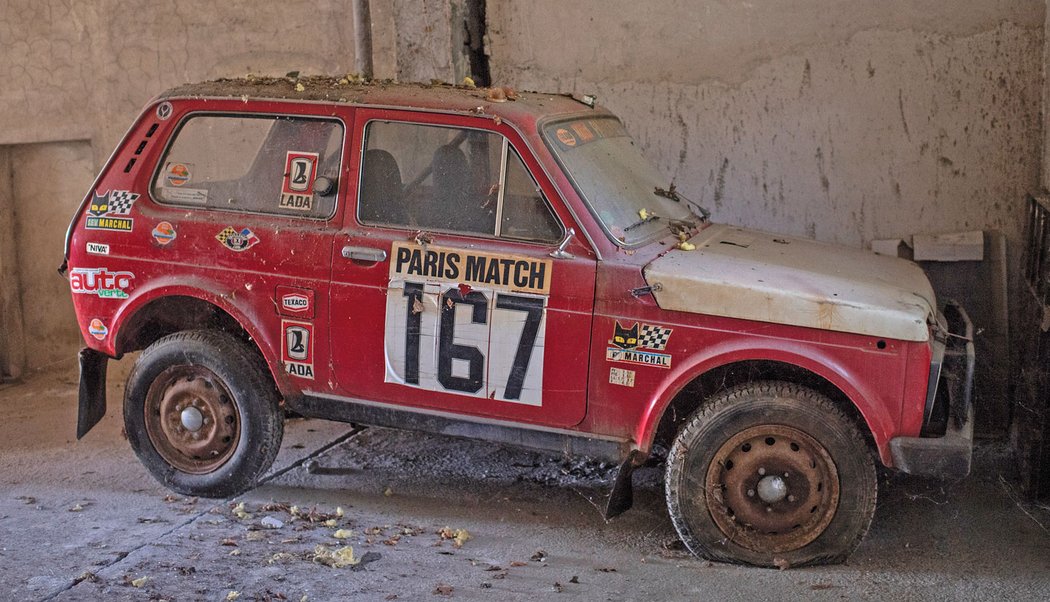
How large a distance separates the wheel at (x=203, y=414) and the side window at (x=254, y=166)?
724 mm

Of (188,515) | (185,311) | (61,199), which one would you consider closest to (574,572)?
(188,515)

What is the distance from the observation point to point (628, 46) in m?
6.63

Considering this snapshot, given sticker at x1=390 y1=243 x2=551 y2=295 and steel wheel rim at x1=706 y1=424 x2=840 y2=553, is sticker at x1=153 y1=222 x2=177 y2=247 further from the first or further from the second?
steel wheel rim at x1=706 y1=424 x2=840 y2=553

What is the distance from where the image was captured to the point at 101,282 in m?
5.20

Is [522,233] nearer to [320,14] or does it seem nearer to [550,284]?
[550,284]

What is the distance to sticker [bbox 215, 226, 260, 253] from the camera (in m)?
4.95

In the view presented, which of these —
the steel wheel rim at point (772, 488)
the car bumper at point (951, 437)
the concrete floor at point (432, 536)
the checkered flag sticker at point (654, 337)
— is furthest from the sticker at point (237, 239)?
the car bumper at point (951, 437)

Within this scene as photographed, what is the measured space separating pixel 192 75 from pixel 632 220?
13.4 feet

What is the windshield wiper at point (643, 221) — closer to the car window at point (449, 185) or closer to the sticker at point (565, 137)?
the car window at point (449, 185)

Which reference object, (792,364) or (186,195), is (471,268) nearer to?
(792,364)

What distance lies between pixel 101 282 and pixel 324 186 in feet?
4.33

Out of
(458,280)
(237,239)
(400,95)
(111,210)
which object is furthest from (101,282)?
(458,280)

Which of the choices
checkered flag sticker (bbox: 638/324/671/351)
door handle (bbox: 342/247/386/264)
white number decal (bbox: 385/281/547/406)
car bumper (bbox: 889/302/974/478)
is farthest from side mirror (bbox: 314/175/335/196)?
car bumper (bbox: 889/302/974/478)

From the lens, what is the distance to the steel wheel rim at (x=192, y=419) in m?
5.21
